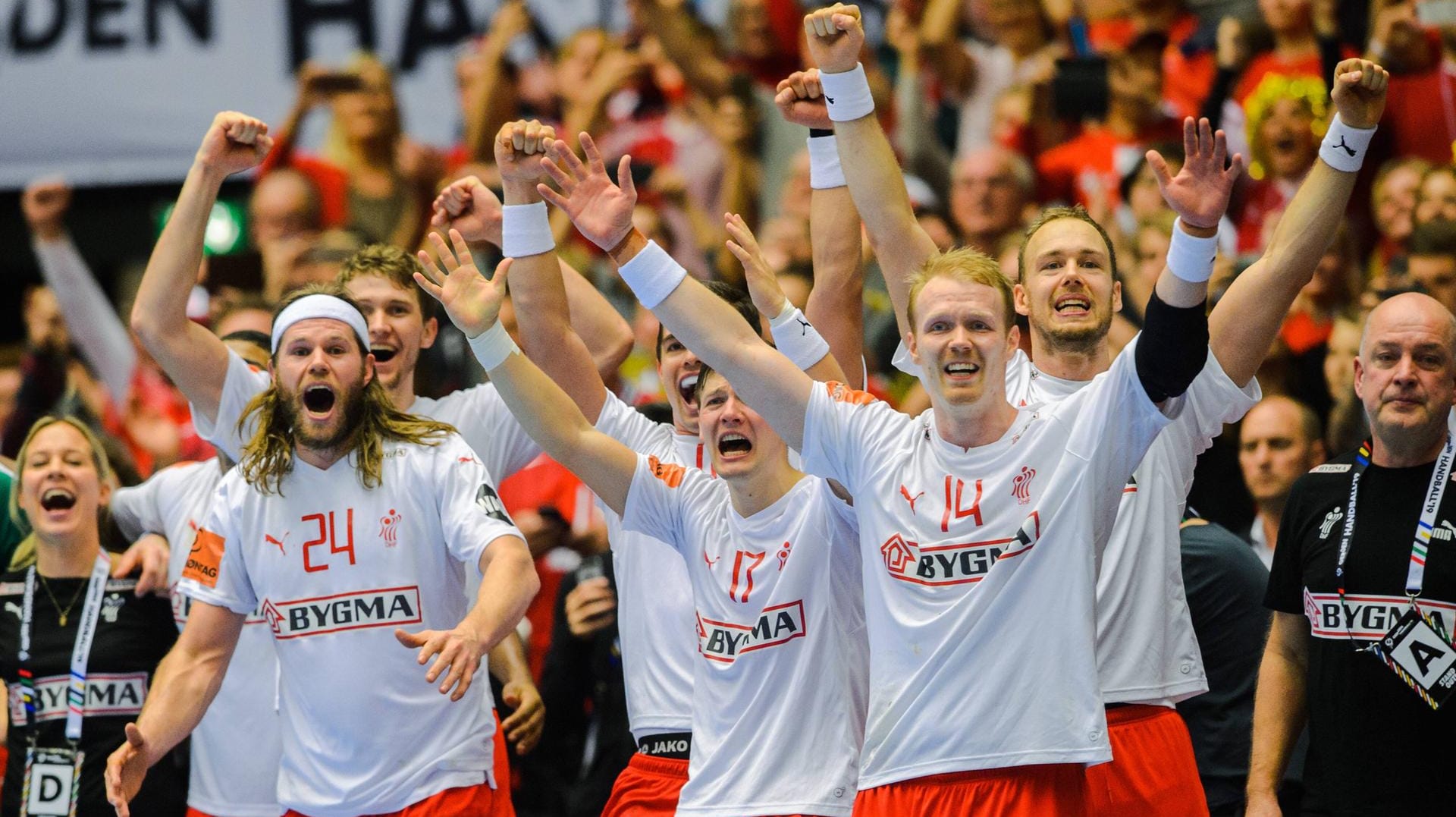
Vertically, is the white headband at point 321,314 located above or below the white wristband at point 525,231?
below

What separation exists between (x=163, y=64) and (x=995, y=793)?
9985mm

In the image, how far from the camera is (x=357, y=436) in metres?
5.15

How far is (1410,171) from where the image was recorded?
25.0 feet

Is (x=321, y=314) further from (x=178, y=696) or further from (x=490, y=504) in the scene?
(x=178, y=696)

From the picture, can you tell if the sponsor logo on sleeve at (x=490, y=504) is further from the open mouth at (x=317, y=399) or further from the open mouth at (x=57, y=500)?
the open mouth at (x=57, y=500)

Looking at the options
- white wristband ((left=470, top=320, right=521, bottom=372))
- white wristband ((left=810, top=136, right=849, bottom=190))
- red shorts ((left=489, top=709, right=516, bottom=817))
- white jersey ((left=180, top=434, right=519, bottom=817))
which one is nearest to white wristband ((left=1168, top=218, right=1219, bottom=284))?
white wristband ((left=810, top=136, right=849, bottom=190))

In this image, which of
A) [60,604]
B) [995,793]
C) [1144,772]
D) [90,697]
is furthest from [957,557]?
[60,604]

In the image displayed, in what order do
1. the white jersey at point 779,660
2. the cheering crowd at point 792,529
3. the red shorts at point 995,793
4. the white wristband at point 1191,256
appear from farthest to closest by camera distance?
the white jersey at point 779,660 < the cheering crowd at point 792,529 < the red shorts at point 995,793 < the white wristband at point 1191,256

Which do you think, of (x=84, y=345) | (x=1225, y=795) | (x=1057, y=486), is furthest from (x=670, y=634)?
(x=84, y=345)

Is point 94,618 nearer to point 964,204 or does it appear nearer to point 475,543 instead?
point 475,543

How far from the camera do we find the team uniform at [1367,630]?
4.70 meters

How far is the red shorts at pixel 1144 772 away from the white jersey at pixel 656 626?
47.9 inches

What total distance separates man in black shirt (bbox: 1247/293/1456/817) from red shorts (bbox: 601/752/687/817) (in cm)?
165

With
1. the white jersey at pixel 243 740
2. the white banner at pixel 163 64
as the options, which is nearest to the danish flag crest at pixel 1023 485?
the white jersey at pixel 243 740
